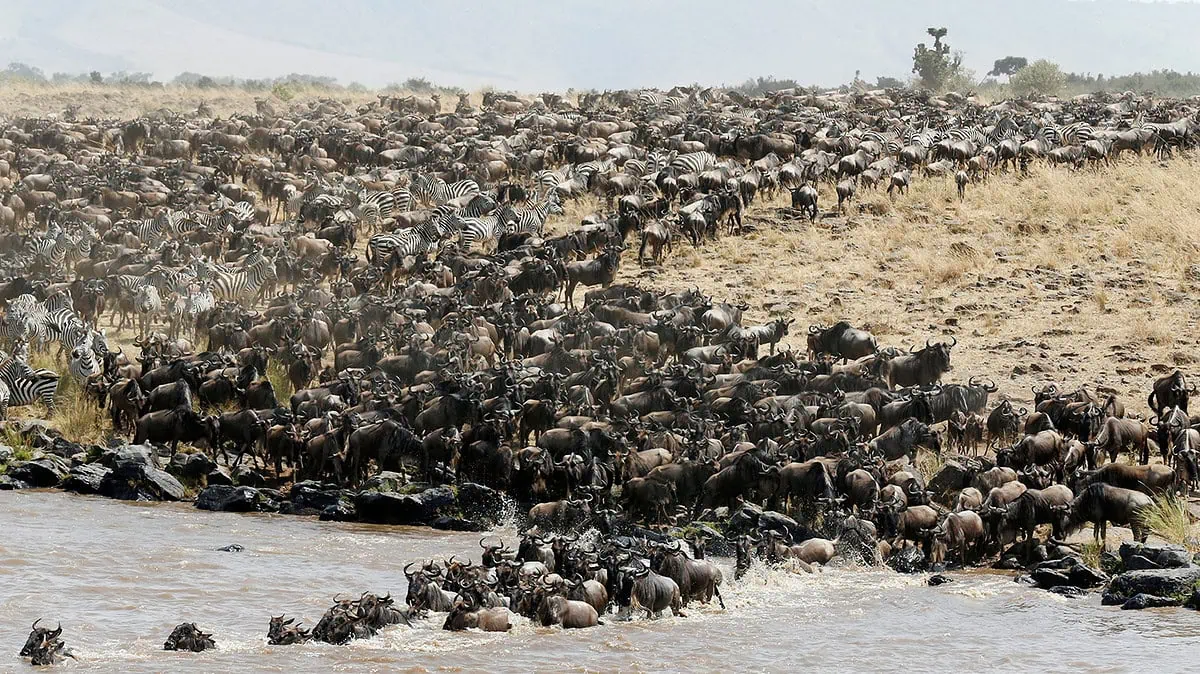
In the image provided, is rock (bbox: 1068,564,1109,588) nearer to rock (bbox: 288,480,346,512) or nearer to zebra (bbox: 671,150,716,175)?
rock (bbox: 288,480,346,512)

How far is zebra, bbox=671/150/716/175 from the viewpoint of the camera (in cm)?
3198

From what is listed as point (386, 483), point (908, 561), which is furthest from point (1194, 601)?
point (386, 483)

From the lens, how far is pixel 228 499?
1644 centimetres

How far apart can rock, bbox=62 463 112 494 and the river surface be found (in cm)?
185

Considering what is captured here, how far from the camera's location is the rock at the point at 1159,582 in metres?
12.6

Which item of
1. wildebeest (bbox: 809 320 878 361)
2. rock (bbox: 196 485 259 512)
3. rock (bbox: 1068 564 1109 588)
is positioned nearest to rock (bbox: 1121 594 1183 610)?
rock (bbox: 1068 564 1109 588)

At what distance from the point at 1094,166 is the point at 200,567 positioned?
23.7 metres

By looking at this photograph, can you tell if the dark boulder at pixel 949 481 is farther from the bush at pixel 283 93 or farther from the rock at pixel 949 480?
the bush at pixel 283 93

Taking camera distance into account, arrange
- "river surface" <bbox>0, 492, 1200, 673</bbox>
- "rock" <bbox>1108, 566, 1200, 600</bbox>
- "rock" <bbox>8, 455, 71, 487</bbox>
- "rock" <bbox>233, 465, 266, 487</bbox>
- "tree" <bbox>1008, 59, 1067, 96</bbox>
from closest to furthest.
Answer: "river surface" <bbox>0, 492, 1200, 673</bbox> < "rock" <bbox>1108, 566, 1200, 600</bbox> < "rock" <bbox>233, 465, 266, 487</bbox> < "rock" <bbox>8, 455, 71, 487</bbox> < "tree" <bbox>1008, 59, 1067, 96</bbox>

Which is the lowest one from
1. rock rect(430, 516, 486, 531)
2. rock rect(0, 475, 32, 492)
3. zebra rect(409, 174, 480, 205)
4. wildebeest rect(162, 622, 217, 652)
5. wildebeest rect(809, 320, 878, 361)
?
rock rect(0, 475, 32, 492)

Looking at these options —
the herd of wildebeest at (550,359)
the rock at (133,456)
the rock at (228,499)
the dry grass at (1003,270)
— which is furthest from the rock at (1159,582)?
the rock at (133,456)

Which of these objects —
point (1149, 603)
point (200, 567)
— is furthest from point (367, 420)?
point (1149, 603)

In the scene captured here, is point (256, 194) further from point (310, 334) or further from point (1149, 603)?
point (1149, 603)

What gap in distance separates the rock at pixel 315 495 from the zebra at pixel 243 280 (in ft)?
28.1
